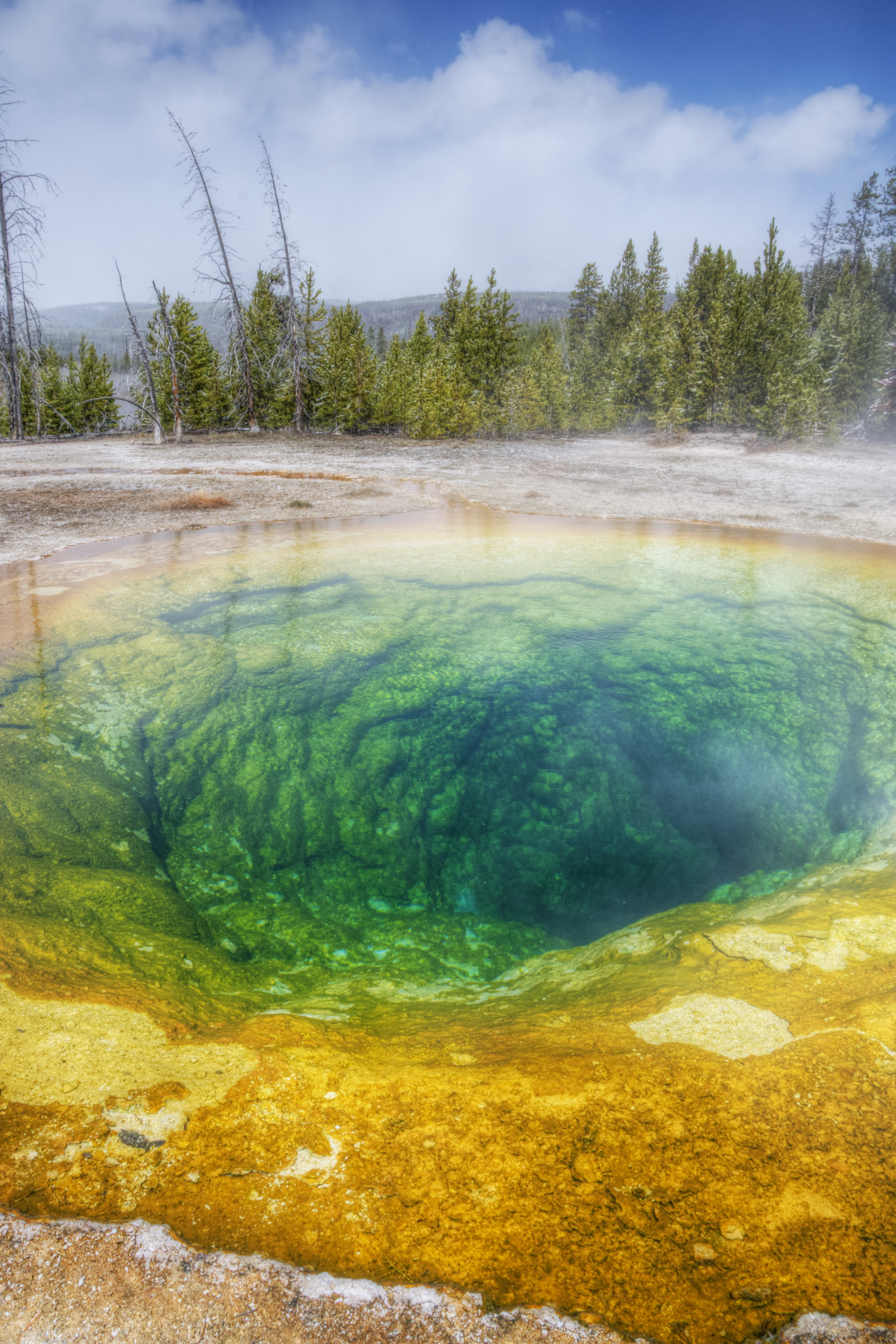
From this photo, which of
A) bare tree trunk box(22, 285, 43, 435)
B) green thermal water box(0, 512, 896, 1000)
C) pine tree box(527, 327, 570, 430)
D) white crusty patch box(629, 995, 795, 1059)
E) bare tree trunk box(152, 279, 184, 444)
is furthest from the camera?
pine tree box(527, 327, 570, 430)

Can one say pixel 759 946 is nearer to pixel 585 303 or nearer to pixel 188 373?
pixel 188 373

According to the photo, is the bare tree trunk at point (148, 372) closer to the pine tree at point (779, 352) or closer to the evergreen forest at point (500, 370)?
the evergreen forest at point (500, 370)

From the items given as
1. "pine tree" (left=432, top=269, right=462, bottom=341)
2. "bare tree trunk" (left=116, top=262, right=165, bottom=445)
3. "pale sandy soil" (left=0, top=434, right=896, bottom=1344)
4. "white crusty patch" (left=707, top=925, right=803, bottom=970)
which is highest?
"pine tree" (left=432, top=269, right=462, bottom=341)

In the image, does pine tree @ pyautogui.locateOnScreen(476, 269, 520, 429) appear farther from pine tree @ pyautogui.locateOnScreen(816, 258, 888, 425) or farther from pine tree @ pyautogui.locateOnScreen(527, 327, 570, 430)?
pine tree @ pyautogui.locateOnScreen(816, 258, 888, 425)

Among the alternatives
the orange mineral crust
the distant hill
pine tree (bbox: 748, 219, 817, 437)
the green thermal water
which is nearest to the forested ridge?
pine tree (bbox: 748, 219, 817, 437)

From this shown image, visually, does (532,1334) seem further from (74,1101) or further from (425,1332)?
(74,1101)

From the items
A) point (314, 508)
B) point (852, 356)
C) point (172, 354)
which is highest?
point (852, 356)

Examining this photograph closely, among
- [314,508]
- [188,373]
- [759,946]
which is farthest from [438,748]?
[188,373]

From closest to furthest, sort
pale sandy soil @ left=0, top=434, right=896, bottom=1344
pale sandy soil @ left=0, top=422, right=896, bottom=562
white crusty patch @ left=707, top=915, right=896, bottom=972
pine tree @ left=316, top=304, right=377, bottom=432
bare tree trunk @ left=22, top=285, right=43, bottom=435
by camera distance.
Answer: pale sandy soil @ left=0, top=434, right=896, bottom=1344 < white crusty patch @ left=707, top=915, right=896, bottom=972 < pale sandy soil @ left=0, top=422, right=896, bottom=562 < bare tree trunk @ left=22, top=285, right=43, bottom=435 < pine tree @ left=316, top=304, right=377, bottom=432
